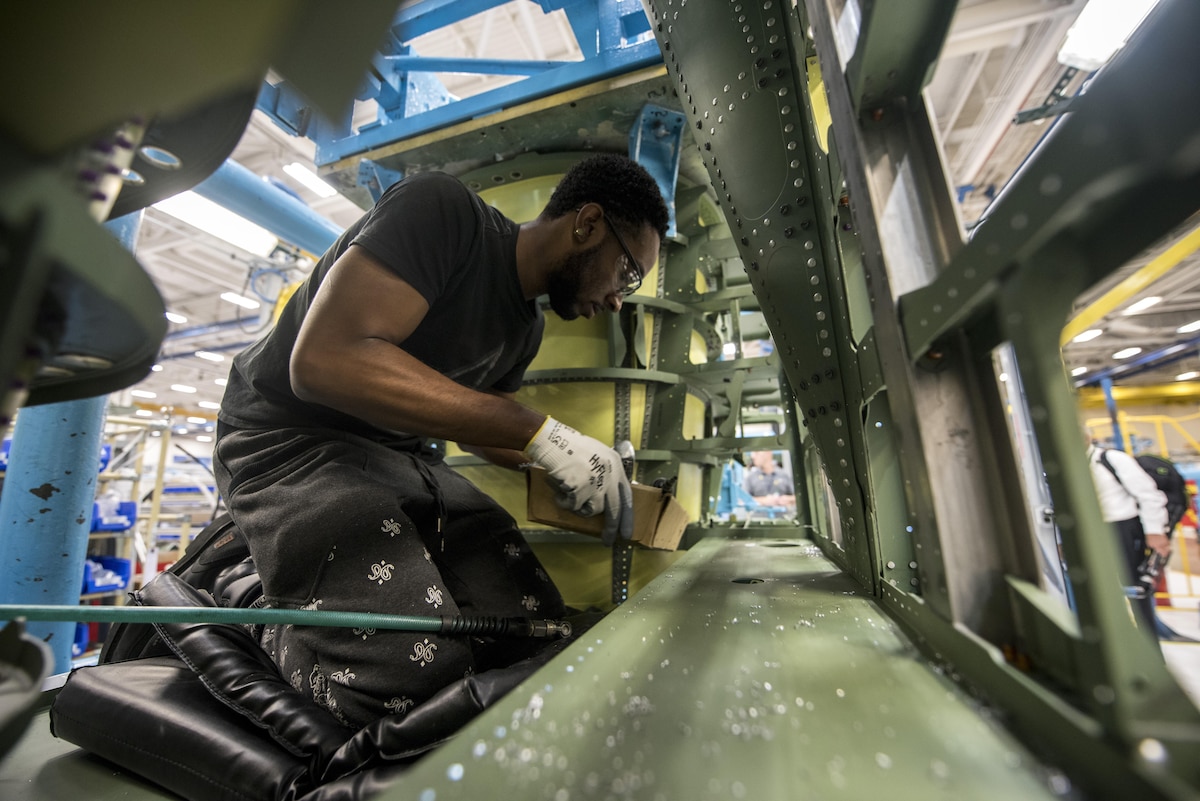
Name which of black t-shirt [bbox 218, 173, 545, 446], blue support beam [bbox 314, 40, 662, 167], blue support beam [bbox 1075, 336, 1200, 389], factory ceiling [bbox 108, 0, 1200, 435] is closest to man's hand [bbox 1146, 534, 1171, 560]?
factory ceiling [bbox 108, 0, 1200, 435]

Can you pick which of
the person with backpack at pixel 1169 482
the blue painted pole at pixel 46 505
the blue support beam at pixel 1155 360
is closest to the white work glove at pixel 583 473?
the blue painted pole at pixel 46 505

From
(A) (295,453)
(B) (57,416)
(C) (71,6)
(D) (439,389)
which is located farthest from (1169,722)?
(B) (57,416)

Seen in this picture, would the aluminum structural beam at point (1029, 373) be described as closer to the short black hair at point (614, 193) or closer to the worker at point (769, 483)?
the short black hair at point (614, 193)

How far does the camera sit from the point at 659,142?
262cm

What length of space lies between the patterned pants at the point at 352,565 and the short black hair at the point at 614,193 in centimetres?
120

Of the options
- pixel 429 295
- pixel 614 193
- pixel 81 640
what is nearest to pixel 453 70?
pixel 614 193

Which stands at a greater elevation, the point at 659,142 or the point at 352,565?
the point at 659,142

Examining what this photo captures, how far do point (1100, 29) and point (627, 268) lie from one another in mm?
3162

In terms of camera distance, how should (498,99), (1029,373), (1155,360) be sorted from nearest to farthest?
(1029,373) → (498,99) → (1155,360)

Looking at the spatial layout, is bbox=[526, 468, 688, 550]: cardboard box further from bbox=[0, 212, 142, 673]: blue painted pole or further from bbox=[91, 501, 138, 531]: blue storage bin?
bbox=[91, 501, 138, 531]: blue storage bin

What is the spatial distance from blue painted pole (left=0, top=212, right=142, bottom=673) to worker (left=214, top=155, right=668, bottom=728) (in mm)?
1044

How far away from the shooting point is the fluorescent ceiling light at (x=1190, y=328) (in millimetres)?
8023

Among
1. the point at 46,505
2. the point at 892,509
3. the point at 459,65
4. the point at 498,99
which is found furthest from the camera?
the point at 459,65

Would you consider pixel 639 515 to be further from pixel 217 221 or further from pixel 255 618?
pixel 217 221
